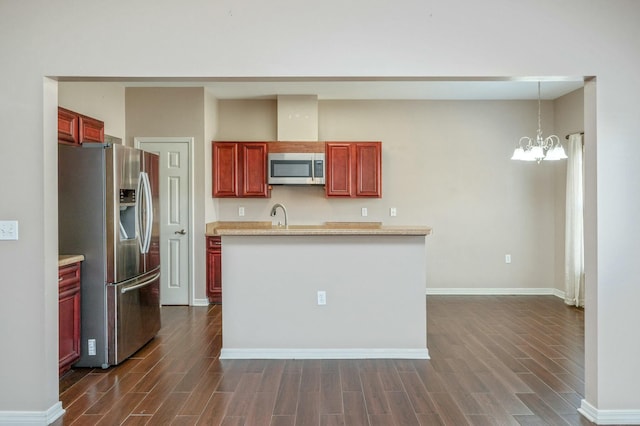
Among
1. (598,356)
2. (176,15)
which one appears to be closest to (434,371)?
(598,356)

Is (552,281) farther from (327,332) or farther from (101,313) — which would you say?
(101,313)

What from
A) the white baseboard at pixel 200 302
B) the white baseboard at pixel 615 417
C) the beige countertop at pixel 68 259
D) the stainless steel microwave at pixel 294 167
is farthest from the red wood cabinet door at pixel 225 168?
the white baseboard at pixel 615 417

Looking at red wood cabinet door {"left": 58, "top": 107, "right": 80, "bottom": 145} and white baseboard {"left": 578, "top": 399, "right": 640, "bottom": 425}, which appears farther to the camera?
red wood cabinet door {"left": 58, "top": 107, "right": 80, "bottom": 145}

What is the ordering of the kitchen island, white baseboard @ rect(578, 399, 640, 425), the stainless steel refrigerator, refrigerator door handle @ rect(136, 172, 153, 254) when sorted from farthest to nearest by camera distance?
refrigerator door handle @ rect(136, 172, 153, 254)
the kitchen island
the stainless steel refrigerator
white baseboard @ rect(578, 399, 640, 425)

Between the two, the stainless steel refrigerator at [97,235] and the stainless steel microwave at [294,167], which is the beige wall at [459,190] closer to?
the stainless steel microwave at [294,167]

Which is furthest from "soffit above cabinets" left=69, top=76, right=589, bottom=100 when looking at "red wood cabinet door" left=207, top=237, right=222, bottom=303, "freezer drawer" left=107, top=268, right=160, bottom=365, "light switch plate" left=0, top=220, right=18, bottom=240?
"light switch plate" left=0, top=220, right=18, bottom=240

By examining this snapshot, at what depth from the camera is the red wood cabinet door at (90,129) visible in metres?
4.31

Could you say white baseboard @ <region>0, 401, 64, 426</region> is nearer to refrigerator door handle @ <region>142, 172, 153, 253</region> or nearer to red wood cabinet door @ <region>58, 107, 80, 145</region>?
refrigerator door handle @ <region>142, 172, 153, 253</region>

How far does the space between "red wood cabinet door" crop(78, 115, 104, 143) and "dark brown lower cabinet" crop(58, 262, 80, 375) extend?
4.87 ft

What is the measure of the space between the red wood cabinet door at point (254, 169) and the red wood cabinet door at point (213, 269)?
759 mm

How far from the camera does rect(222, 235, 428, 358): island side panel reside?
149 inches

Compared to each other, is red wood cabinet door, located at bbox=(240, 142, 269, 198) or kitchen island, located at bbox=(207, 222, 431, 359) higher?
red wood cabinet door, located at bbox=(240, 142, 269, 198)

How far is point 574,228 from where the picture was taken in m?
5.66

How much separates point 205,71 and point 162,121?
3281mm
